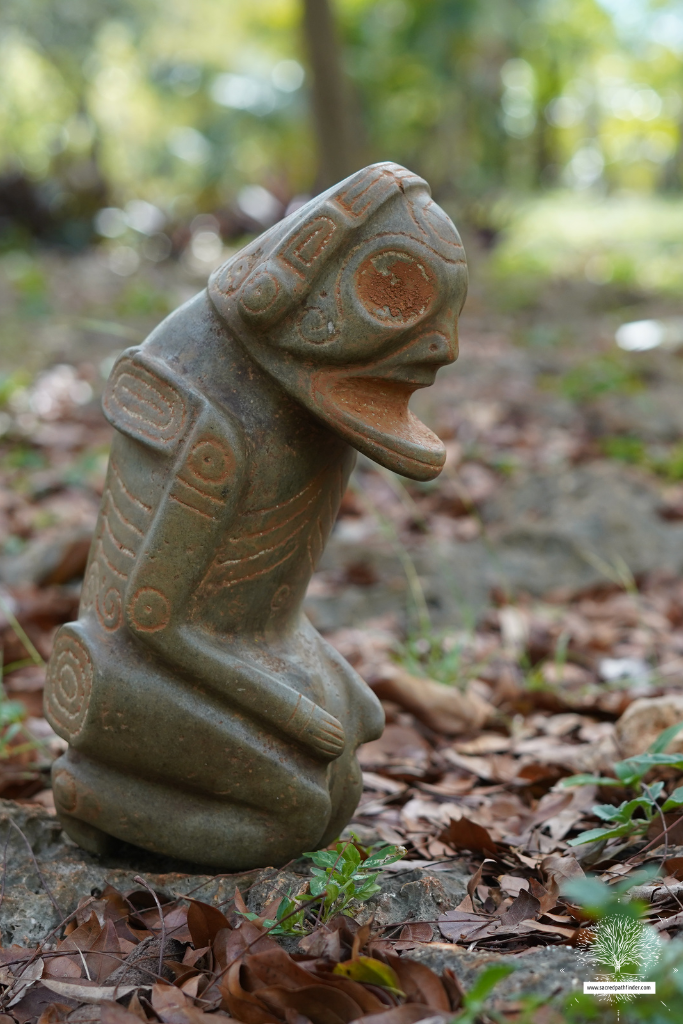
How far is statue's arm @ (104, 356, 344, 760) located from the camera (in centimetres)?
182

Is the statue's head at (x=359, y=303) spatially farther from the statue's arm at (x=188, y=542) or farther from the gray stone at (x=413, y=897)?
the gray stone at (x=413, y=897)

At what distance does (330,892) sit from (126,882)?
1.77 ft

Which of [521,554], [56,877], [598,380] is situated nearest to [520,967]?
[56,877]

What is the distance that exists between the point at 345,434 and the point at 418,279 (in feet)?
1.05

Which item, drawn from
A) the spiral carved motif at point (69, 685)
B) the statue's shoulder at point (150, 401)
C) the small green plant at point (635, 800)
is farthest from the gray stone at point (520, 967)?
the statue's shoulder at point (150, 401)

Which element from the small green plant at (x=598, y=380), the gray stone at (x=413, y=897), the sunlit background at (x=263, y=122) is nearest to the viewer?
the gray stone at (x=413, y=897)

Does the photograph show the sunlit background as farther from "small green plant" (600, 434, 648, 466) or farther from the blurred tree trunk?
"small green plant" (600, 434, 648, 466)

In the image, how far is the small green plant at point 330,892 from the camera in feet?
5.50

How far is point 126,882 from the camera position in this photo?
6.57 ft

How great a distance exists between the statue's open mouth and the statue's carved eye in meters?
0.13

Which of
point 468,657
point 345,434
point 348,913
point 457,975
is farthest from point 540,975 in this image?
point 468,657

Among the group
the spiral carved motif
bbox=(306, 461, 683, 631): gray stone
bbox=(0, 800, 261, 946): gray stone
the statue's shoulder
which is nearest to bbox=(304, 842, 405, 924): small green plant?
bbox=(0, 800, 261, 946): gray stone

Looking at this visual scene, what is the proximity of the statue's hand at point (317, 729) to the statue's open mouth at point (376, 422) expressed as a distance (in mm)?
501

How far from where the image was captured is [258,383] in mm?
Answer: 1901
